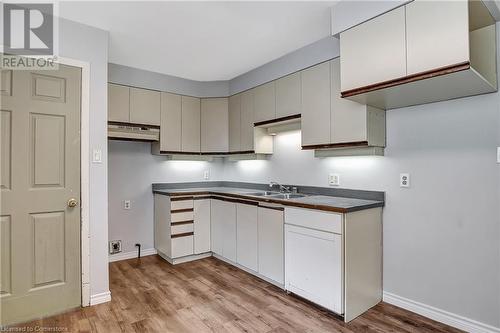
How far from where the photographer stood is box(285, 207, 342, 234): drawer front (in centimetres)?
223

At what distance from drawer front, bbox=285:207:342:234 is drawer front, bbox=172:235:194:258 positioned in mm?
1564

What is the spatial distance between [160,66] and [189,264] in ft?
8.40

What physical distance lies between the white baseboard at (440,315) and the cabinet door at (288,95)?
2.00m

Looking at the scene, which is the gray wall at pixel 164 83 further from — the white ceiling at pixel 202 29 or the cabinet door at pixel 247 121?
the cabinet door at pixel 247 121

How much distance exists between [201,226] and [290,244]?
1513 mm

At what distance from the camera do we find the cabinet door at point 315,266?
2.24 m

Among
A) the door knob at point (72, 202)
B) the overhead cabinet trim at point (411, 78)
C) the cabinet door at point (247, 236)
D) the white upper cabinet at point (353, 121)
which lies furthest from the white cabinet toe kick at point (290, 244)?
the door knob at point (72, 202)

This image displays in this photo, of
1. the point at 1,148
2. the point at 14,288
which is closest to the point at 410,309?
the point at 14,288

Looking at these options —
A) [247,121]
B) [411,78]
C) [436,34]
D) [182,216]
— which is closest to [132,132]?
[182,216]

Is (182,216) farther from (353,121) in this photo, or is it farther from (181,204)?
(353,121)

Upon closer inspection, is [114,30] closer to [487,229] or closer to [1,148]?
[1,148]

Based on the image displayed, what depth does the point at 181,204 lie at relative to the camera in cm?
362

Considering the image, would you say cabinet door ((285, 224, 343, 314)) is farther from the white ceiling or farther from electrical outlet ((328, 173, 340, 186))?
the white ceiling

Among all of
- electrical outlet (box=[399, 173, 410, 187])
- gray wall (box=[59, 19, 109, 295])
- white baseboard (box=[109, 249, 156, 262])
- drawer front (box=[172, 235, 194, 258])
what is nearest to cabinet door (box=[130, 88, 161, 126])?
gray wall (box=[59, 19, 109, 295])
